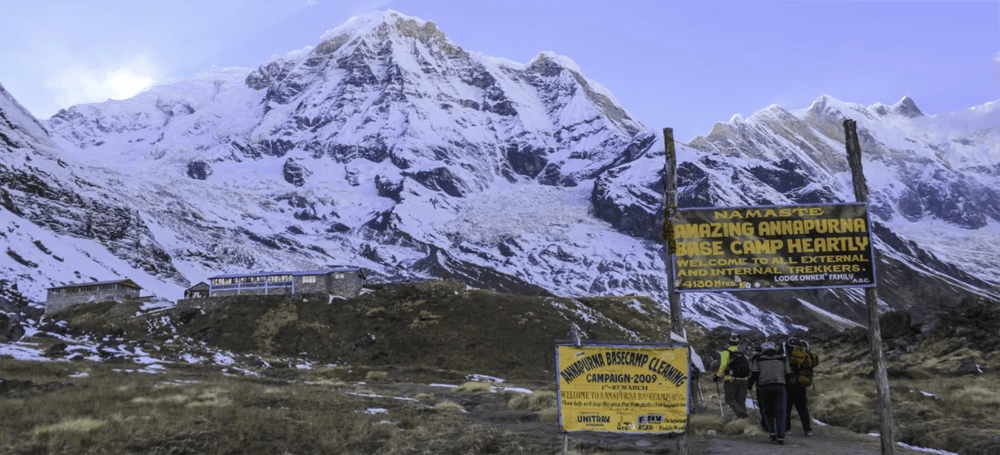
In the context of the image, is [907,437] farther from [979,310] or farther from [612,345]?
[979,310]

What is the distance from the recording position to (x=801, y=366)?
15180 millimetres

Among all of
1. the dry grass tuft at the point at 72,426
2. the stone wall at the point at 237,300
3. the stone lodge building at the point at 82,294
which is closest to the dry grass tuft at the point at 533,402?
the dry grass tuft at the point at 72,426

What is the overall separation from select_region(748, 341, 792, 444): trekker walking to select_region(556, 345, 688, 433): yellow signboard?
4.26m

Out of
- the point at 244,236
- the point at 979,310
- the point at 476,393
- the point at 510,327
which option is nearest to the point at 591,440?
the point at 476,393

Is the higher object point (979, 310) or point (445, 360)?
point (979, 310)

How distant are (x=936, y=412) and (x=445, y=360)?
116 ft

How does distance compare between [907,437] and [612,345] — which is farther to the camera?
[907,437]

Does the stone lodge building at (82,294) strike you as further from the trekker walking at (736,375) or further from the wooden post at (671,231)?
the wooden post at (671,231)

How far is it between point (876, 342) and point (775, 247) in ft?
7.88

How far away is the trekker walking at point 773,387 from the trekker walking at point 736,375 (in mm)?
1835

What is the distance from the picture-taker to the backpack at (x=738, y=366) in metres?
16.6

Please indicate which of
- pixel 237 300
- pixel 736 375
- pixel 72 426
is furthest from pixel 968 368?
pixel 237 300

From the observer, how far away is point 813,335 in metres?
49.5

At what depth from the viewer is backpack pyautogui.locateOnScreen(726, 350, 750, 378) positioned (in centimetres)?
1658
